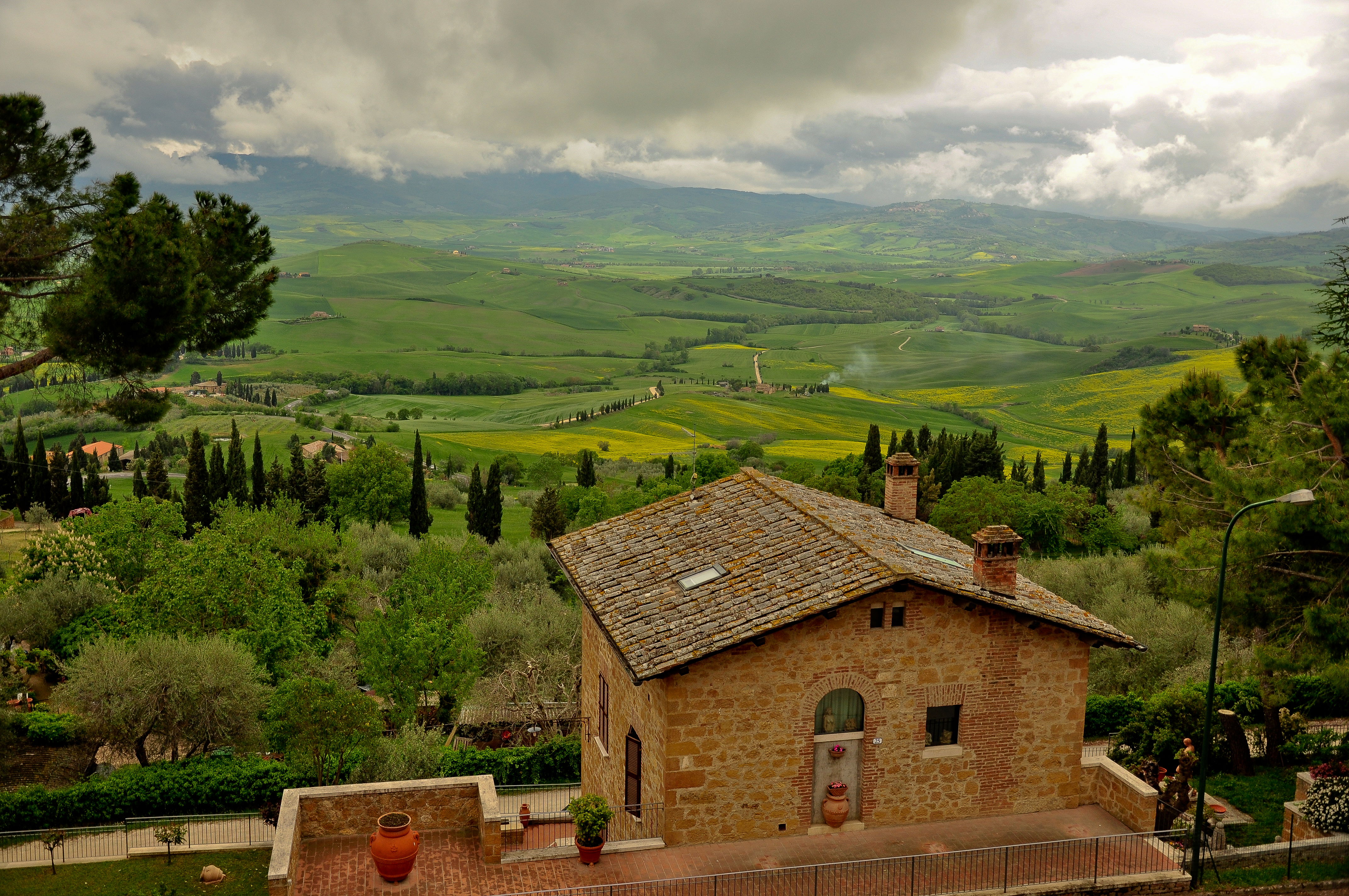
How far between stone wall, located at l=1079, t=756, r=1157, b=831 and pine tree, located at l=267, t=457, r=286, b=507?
229 feet

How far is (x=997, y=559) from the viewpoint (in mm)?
20234

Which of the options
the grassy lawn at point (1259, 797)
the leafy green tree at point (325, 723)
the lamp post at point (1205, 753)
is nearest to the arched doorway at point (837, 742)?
the lamp post at point (1205, 753)

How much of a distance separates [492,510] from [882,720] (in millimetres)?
63433

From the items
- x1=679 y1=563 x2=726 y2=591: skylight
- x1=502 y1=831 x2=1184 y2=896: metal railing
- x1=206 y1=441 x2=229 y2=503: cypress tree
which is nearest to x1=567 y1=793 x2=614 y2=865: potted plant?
x1=502 y1=831 x2=1184 y2=896: metal railing

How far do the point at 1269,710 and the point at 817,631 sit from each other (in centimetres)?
1561

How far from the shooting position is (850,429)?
18175cm

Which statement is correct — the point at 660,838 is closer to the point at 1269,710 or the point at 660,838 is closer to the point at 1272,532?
the point at 1272,532

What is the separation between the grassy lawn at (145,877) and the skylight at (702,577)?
1159 centimetres

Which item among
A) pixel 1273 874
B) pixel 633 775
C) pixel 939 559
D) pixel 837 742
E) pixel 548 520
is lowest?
pixel 548 520

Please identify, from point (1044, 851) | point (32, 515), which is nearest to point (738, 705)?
point (1044, 851)

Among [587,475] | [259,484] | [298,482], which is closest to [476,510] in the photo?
[298,482]

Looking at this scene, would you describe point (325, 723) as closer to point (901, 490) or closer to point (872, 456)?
point (901, 490)

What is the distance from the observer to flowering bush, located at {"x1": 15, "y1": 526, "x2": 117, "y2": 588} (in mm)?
50719

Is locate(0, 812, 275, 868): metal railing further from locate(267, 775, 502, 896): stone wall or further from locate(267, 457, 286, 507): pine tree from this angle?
locate(267, 457, 286, 507): pine tree
